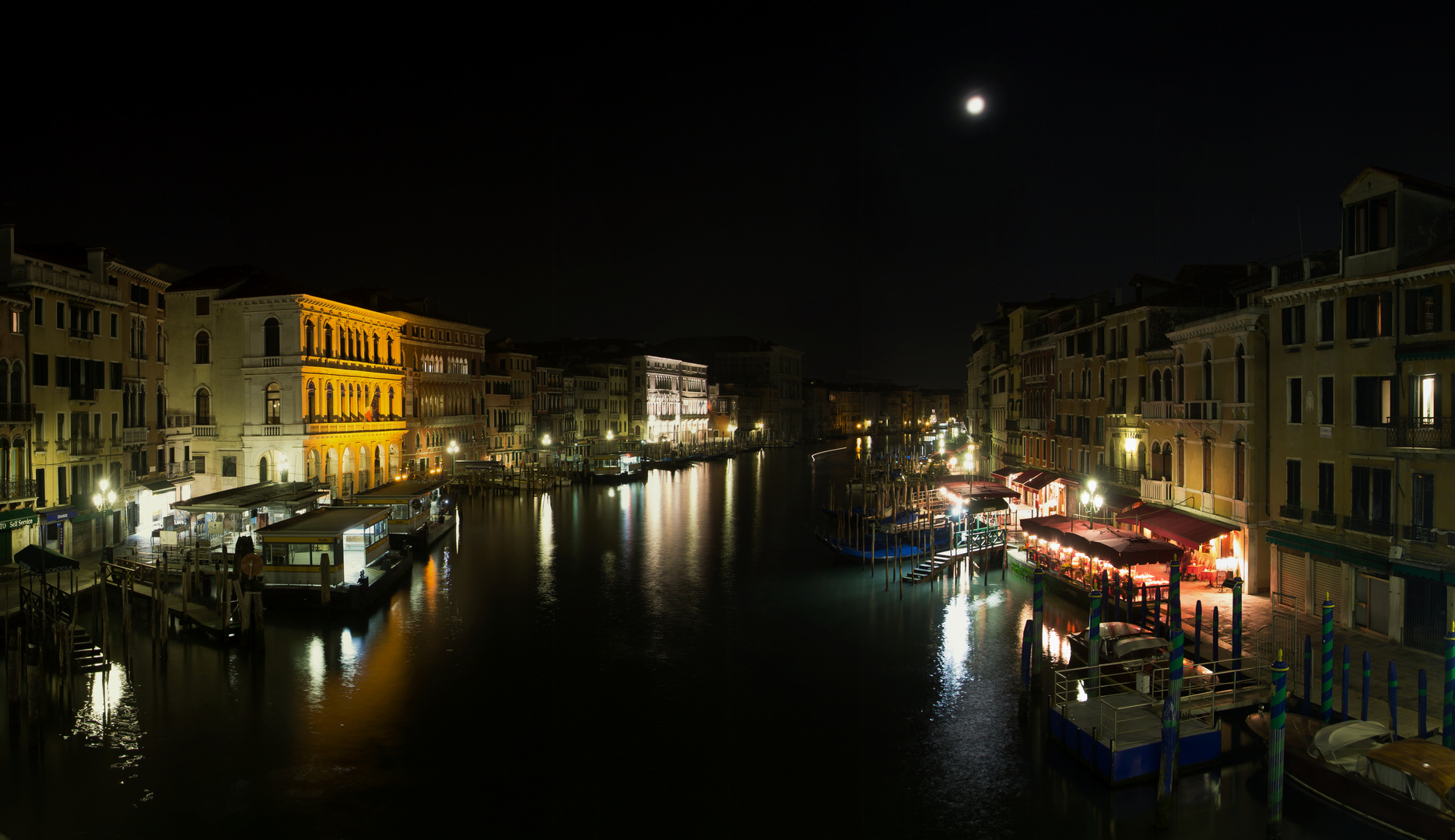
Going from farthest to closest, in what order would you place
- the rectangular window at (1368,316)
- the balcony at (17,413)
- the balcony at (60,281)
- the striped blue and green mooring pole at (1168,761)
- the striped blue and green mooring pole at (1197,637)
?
1. the balcony at (60,281)
2. the balcony at (17,413)
3. the rectangular window at (1368,316)
4. the striped blue and green mooring pole at (1197,637)
5. the striped blue and green mooring pole at (1168,761)

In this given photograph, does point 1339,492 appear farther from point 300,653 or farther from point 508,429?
point 508,429

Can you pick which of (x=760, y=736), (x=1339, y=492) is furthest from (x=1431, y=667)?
(x=760, y=736)

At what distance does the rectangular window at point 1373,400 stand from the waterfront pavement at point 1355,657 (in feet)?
12.2

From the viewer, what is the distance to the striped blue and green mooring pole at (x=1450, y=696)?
10.6m

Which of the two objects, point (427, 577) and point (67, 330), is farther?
point (427, 577)

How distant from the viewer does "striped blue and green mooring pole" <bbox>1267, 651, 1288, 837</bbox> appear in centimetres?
995

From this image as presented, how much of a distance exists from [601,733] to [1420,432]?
45.8ft

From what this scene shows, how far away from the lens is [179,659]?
54.3 feet

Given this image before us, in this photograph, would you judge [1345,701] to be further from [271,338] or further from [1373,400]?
[271,338]

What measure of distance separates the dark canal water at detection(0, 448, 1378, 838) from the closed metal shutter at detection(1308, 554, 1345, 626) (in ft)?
15.3

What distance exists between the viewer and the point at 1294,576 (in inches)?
669

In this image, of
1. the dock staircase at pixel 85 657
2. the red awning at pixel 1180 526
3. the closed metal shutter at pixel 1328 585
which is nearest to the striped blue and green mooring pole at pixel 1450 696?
the closed metal shutter at pixel 1328 585

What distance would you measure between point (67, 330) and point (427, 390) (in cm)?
2442

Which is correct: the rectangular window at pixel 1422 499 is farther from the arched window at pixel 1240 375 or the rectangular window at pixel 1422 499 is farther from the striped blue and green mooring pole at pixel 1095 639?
the striped blue and green mooring pole at pixel 1095 639
